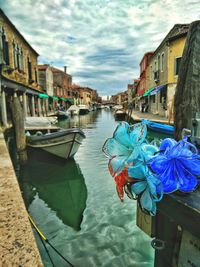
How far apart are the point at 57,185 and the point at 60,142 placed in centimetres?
183

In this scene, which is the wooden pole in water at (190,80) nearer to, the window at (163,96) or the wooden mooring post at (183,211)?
the wooden mooring post at (183,211)

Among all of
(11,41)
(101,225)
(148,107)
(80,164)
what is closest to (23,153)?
(80,164)

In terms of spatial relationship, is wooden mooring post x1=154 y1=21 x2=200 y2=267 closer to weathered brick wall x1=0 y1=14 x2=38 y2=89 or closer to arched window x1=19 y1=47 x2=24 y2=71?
weathered brick wall x1=0 y1=14 x2=38 y2=89

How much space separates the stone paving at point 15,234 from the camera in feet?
5.78

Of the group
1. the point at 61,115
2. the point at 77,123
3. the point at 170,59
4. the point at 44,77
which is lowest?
the point at 77,123


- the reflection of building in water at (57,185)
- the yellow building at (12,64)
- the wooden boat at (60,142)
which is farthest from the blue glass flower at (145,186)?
the yellow building at (12,64)

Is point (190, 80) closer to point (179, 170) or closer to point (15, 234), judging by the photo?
point (179, 170)

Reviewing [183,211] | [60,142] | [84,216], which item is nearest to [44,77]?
[60,142]

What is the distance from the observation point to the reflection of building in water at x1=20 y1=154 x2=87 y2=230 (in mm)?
4601

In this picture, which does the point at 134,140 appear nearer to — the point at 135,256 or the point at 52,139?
the point at 135,256

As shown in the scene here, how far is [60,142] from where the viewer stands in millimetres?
7457

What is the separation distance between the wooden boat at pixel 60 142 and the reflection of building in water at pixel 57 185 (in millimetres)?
428

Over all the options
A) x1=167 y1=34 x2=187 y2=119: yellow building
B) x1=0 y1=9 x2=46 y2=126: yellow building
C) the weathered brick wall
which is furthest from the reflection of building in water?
x1=167 y1=34 x2=187 y2=119: yellow building

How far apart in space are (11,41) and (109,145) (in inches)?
720
